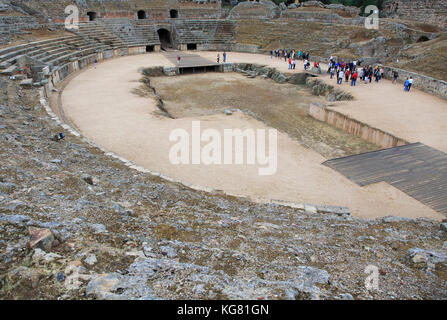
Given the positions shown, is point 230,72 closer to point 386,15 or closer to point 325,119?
point 325,119

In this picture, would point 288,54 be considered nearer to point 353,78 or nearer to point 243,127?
point 353,78

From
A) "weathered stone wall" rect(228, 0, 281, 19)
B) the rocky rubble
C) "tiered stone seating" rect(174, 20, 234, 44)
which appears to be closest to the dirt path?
the rocky rubble

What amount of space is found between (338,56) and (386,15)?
17.3 m

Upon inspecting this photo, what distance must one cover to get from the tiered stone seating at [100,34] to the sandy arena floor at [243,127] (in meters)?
10.9

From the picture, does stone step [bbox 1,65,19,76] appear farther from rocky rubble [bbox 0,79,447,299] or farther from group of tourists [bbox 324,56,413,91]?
group of tourists [bbox 324,56,413,91]

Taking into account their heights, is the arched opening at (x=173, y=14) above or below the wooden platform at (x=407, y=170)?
above

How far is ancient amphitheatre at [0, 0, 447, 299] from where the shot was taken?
3914 millimetres

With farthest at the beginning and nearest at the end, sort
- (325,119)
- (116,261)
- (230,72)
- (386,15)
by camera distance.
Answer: (386,15) → (230,72) → (325,119) → (116,261)

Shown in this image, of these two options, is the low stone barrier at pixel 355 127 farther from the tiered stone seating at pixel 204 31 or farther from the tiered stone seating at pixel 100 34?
the tiered stone seating at pixel 100 34

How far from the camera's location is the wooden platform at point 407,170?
8.93m

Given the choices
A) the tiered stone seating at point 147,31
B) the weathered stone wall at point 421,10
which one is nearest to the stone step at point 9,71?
the tiered stone seating at point 147,31

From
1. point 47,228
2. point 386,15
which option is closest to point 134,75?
point 47,228

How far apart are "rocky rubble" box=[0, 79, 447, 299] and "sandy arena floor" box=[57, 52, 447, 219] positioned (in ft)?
4.09

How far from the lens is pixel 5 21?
2309cm
